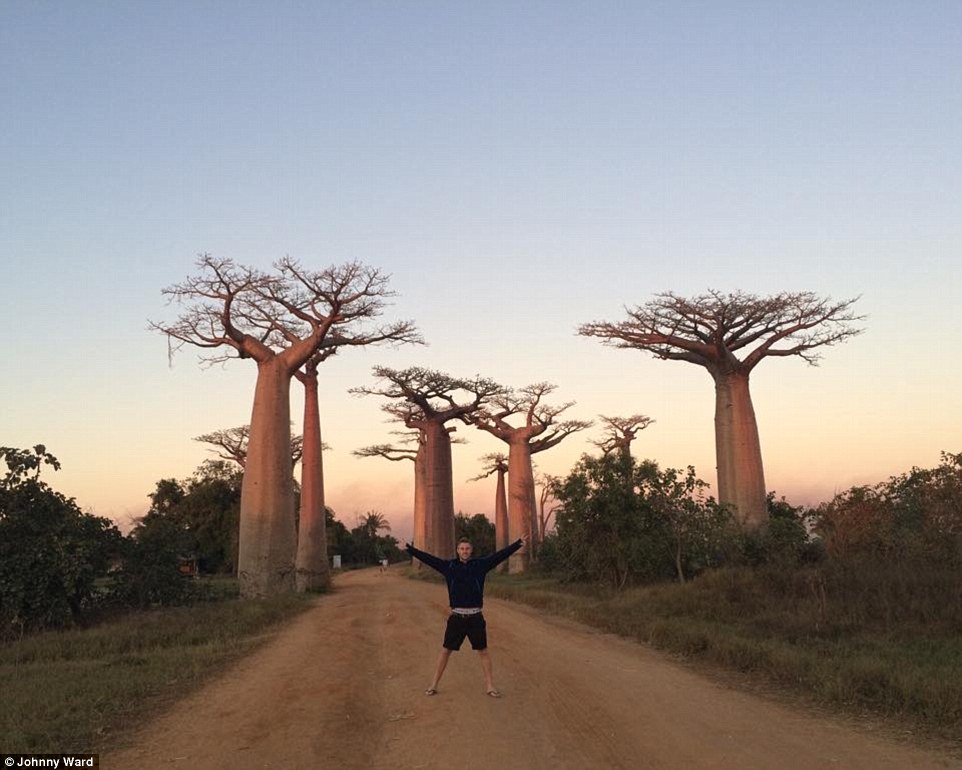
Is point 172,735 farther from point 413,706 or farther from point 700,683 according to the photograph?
point 700,683

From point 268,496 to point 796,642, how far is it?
13.6 metres

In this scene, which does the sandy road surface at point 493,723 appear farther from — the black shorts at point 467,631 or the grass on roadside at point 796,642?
the grass on roadside at point 796,642

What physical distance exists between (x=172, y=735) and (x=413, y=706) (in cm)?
189

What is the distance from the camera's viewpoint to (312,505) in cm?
2942

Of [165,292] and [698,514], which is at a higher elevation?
[165,292]

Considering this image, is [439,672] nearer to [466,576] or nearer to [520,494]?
[466,576]

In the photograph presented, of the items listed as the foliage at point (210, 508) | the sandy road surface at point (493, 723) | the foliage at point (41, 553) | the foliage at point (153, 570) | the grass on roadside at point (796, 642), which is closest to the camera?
the sandy road surface at point (493, 723)

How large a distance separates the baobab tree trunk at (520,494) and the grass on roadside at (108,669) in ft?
69.7

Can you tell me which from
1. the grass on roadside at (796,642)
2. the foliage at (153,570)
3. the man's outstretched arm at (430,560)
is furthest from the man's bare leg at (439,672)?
the foliage at (153,570)

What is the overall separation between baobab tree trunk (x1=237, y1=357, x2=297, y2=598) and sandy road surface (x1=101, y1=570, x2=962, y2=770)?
10.4 m

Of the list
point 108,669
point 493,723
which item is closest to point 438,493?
point 108,669

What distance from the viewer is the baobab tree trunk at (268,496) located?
19.9 meters

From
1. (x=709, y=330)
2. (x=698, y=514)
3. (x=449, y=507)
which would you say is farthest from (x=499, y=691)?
(x=449, y=507)

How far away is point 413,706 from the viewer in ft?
22.0
